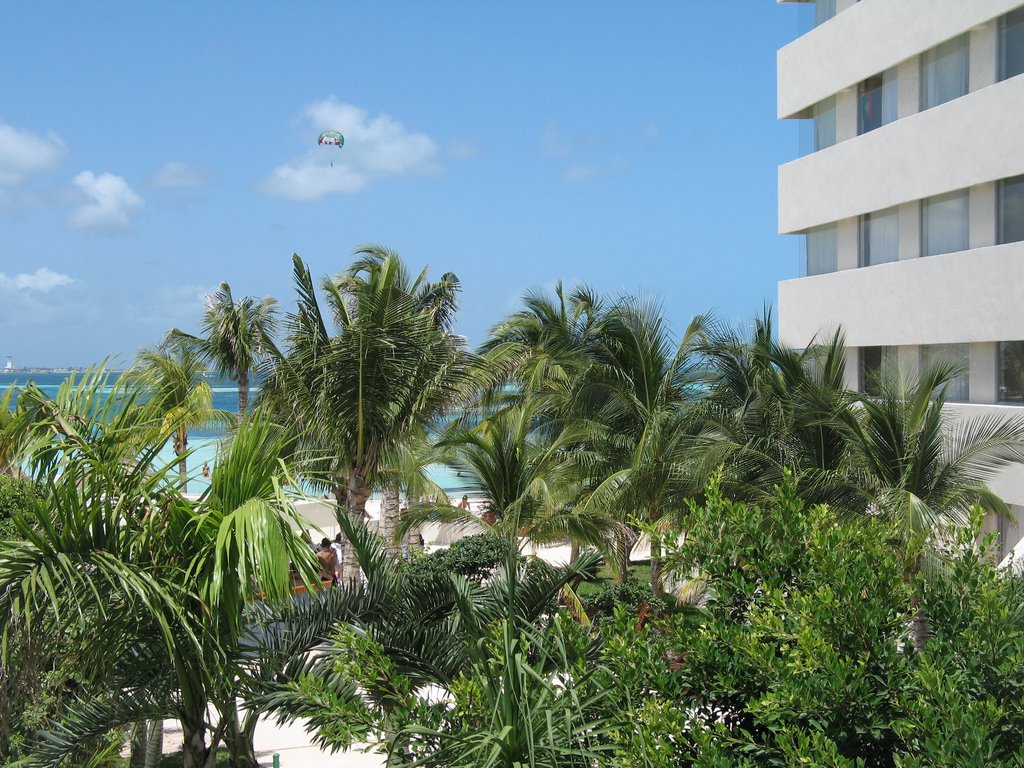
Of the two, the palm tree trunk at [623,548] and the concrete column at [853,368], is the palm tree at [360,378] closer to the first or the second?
the palm tree trunk at [623,548]

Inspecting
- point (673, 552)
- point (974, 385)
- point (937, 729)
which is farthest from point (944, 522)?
point (937, 729)

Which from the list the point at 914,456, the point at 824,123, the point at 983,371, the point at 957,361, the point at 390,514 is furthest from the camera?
the point at 824,123

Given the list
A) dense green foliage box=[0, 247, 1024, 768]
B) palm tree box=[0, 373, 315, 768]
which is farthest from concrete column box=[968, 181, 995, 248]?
palm tree box=[0, 373, 315, 768]

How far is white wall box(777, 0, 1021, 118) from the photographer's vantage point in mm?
17438

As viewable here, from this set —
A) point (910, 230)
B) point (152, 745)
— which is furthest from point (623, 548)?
point (152, 745)

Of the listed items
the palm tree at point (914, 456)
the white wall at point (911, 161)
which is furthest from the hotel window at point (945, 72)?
the palm tree at point (914, 456)

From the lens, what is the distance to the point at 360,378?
14.2m

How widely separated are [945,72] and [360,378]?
11782 millimetres

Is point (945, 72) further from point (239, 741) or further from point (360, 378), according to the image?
point (239, 741)

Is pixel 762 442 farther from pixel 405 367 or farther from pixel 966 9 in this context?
pixel 966 9

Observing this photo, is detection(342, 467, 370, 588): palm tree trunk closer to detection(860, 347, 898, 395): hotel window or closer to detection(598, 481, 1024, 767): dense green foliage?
detection(598, 481, 1024, 767): dense green foliage

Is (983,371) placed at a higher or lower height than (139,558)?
higher

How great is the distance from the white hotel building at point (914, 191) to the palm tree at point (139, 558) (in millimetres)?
13393

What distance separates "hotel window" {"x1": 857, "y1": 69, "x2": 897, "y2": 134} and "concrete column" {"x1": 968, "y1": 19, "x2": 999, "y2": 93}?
224cm
